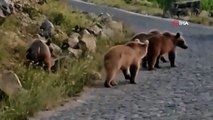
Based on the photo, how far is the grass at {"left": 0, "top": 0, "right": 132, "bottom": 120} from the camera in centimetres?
1041

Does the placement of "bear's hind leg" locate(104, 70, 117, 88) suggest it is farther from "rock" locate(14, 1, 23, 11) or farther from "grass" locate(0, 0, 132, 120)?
"rock" locate(14, 1, 23, 11)

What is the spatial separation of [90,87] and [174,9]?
22.2 meters

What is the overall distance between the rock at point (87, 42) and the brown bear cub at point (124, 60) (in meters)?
1.00

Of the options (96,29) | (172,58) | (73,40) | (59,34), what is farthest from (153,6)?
(73,40)

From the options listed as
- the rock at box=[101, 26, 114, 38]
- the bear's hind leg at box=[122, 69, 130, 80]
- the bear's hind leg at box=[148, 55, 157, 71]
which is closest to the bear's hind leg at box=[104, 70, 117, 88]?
the bear's hind leg at box=[122, 69, 130, 80]

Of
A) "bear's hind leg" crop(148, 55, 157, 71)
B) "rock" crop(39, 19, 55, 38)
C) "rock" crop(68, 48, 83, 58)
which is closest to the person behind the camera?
"rock" crop(68, 48, 83, 58)

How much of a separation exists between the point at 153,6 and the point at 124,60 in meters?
26.7

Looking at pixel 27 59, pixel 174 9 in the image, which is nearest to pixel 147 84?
pixel 27 59

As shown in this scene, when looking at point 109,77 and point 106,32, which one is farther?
point 106,32

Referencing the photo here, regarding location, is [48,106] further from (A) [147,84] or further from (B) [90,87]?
(A) [147,84]

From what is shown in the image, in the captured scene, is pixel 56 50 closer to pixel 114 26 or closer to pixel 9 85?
pixel 9 85

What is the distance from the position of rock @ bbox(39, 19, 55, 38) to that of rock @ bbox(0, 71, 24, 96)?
3.83 meters

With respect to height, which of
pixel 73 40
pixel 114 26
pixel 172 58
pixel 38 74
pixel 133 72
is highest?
pixel 73 40

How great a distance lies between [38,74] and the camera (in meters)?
11.6
